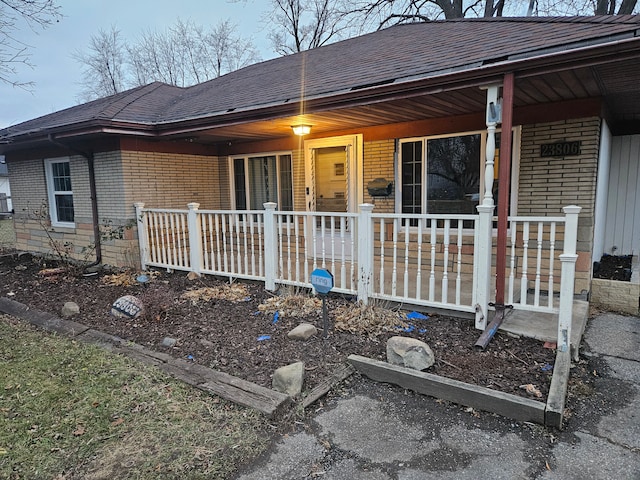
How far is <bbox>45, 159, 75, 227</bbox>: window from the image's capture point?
26.8 feet

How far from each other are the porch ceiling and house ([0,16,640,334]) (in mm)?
34

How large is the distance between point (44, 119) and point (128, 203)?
189 inches

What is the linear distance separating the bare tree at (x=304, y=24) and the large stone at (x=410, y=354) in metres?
18.0

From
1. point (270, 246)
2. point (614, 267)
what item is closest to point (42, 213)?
point (270, 246)

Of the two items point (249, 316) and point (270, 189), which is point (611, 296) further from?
point (270, 189)

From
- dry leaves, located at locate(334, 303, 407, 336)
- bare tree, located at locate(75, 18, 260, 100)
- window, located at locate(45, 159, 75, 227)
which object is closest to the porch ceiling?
dry leaves, located at locate(334, 303, 407, 336)

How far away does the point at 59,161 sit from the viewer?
26.8 feet

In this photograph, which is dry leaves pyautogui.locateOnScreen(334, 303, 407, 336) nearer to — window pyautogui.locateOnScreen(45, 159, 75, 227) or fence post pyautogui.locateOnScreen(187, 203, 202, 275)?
fence post pyautogui.locateOnScreen(187, 203, 202, 275)

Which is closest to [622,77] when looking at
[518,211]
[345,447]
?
[518,211]

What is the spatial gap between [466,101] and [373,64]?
4.55ft

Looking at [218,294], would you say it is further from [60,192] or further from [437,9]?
[437,9]

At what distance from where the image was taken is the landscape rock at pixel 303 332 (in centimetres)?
383

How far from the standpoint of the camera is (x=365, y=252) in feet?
14.8

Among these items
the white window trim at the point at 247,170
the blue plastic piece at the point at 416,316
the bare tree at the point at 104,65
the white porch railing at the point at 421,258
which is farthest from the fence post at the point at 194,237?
the bare tree at the point at 104,65
